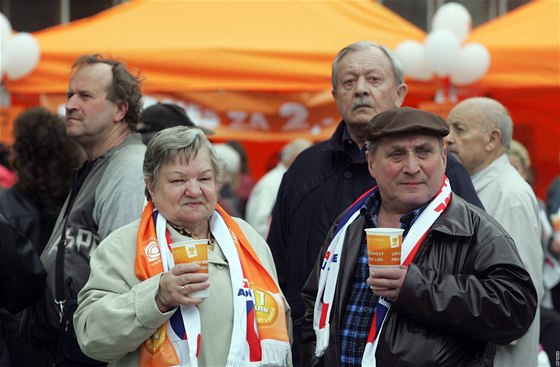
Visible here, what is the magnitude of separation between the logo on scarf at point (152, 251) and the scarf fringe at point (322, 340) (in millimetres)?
663

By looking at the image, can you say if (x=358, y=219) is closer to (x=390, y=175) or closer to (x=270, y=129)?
(x=390, y=175)

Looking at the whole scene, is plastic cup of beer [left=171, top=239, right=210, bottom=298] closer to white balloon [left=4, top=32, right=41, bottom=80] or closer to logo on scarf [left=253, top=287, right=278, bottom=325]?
logo on scarf [left=253, top=287, right=278, bottom=325]

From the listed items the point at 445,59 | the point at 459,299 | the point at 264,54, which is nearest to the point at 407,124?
the point at 459,299

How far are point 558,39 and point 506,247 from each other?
17.7 feet

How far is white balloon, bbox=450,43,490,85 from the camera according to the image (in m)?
8.07

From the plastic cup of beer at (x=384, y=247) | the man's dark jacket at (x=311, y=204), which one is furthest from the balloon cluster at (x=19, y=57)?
the plastic cup of beer at (x=384, y=247)

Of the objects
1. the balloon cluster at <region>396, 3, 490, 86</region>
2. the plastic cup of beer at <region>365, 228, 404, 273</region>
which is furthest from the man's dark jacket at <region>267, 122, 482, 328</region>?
the balloon cluster at <region>396, 3, 490, 86</region>

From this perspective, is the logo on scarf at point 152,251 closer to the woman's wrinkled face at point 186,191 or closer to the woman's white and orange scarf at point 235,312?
the woman's white and orange scarf at point 235,312

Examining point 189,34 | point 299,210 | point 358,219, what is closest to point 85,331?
point 358,219

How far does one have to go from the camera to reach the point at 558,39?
27.4 feet

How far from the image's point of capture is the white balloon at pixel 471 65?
8070 mm

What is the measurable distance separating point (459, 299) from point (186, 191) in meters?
1.09

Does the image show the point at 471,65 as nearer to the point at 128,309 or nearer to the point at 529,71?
the point at 529,71

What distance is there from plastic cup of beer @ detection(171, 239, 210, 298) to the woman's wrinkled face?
360 millimetres
